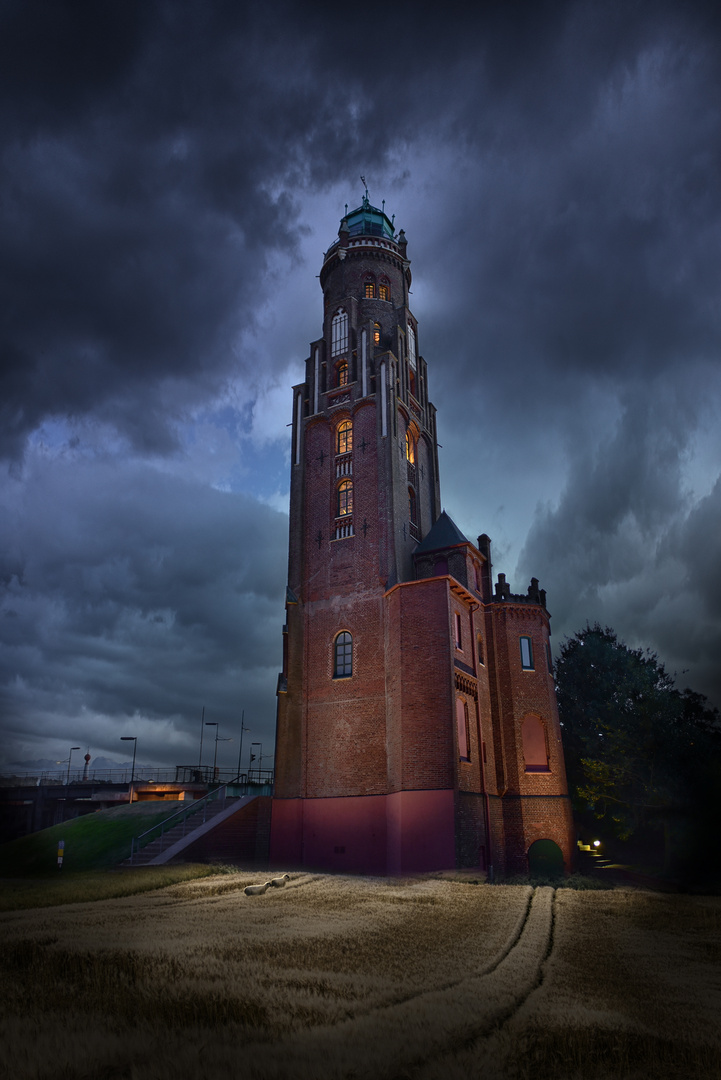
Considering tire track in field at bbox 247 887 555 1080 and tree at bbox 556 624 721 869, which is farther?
tree at bbox 556 624 721 869

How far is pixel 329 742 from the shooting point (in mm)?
31703

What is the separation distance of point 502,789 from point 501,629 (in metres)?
8.13

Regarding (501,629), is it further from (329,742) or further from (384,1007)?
(384,1007)

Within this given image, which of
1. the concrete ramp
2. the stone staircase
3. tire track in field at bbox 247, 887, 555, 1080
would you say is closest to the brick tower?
the concrete ramp

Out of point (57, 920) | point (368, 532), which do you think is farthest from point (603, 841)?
point (57, 920)

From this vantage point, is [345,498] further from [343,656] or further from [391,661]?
[391,661]

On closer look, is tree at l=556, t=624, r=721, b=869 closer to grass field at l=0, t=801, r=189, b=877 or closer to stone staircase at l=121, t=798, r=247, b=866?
stone staircase at l=121, t=798, r=247, b=866

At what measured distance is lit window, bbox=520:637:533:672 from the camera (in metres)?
35.2

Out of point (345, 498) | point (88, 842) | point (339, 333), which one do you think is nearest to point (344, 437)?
point (345, 498)

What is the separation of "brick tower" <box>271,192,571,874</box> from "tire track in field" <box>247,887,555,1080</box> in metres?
20.0

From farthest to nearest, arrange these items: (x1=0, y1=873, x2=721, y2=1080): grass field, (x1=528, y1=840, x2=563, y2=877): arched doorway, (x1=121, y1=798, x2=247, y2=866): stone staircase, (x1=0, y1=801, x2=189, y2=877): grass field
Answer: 1. (x1=528, y1=840, x2=563, y2=877): arched doorway
2. (x1=0, y1=801, x2=189, y2=877): grass field
3. (x1=121, y1=798, x2=247, y2=866): stone staircase
4. (x1=0, y1=873, x2=721, y2=1080): grass field

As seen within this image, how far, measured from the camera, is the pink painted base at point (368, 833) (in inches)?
1041

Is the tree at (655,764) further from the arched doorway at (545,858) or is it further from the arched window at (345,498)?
the arched window at (345,498)

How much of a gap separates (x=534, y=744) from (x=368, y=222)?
36205 mm
